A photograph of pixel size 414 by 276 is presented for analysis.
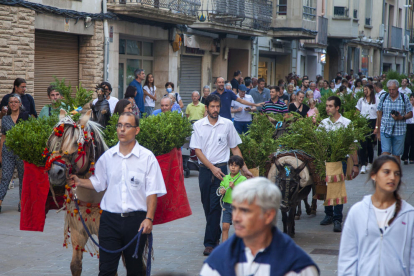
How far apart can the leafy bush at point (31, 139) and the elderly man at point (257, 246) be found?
3.45m

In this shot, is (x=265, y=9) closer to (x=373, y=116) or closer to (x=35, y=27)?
(x=373, y=116)

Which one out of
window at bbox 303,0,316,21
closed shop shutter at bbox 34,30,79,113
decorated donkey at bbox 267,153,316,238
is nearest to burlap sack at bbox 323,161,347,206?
decorated donkey at bbox 267,153,316,238

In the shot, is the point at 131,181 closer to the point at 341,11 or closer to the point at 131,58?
Answer: the point at 131,58

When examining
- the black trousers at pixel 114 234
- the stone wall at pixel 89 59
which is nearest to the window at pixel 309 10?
the stone wall at pixel 89 59

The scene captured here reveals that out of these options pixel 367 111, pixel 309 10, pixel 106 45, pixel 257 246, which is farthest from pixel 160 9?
pixel 309 10

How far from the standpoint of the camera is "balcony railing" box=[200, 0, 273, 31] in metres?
23.5

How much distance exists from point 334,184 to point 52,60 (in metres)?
9.49

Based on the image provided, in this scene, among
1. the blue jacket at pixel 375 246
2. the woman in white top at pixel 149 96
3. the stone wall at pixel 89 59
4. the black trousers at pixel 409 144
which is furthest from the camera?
the woman in white top at pixel 149 96

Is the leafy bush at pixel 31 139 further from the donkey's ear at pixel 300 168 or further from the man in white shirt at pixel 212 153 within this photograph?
the donkey's ear at pixel 300 168

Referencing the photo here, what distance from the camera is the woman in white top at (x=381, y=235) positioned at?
4.00 m

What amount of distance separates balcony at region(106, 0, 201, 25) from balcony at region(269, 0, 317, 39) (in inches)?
397

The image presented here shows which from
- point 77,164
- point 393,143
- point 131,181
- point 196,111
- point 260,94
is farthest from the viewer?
point 260,94

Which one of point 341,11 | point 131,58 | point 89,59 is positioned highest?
point 341,11

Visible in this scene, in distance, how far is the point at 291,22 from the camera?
31734 mm
